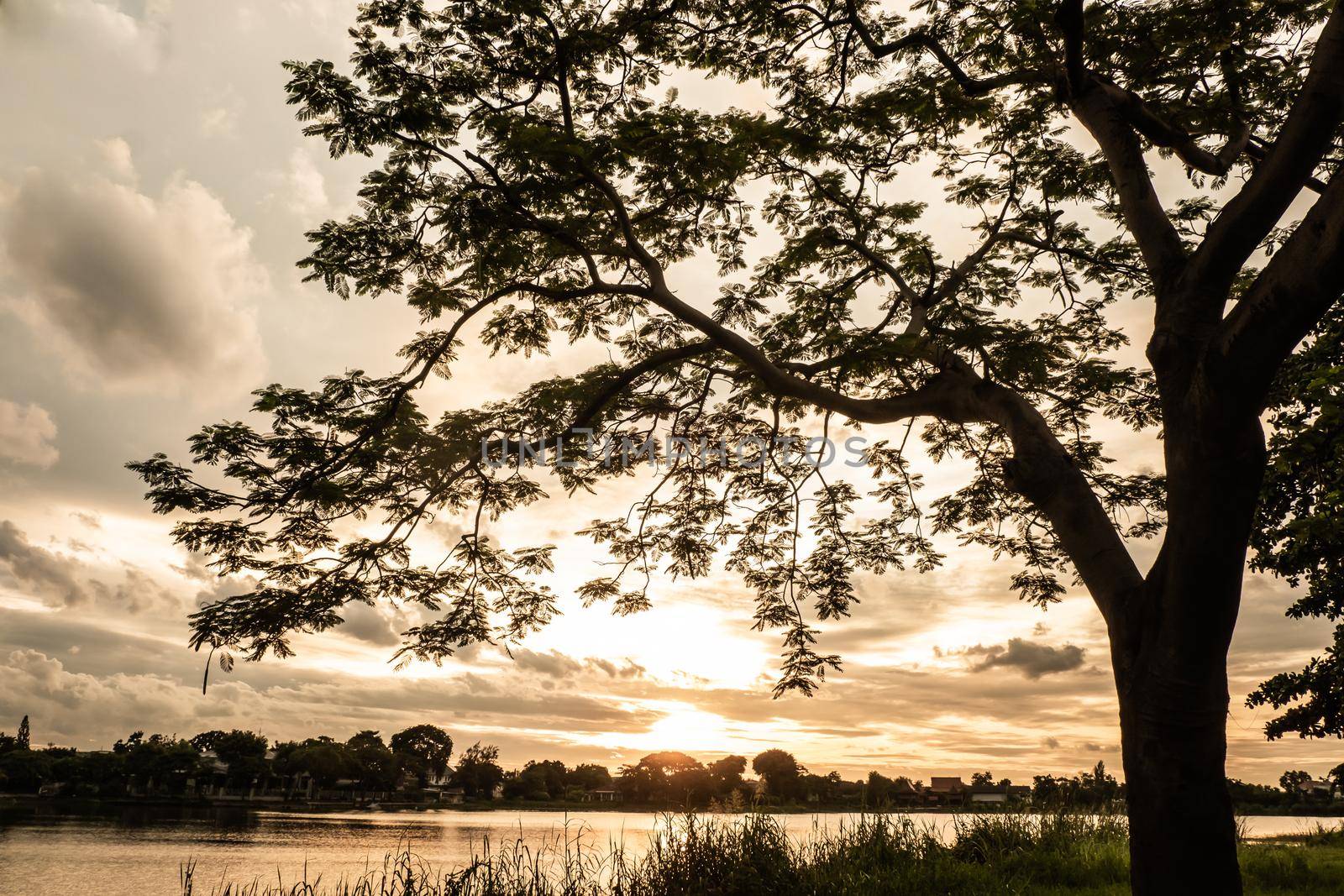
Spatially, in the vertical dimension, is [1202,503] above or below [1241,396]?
below

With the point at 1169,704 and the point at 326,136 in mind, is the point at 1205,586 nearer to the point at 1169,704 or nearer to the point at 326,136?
the point at 1169,704

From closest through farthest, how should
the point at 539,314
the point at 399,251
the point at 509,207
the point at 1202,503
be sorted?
the point at 1202,503, the point at 509,207, the point at 399,251, the point at 539,314

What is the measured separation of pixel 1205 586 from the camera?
4.73 meters

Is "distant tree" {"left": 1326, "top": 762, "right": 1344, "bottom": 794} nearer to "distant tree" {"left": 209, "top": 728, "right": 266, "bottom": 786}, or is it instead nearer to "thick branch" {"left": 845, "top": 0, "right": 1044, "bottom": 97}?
"thick branch" {"left": 845, "top": 0, "right": 1044, "bottom": 97}

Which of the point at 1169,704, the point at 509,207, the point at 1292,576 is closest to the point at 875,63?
the point at 509,207

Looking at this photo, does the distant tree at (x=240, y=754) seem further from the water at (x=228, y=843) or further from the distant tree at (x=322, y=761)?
the water at (x=228, y=843)

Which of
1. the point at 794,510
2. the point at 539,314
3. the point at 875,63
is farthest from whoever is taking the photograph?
the point at 794,510

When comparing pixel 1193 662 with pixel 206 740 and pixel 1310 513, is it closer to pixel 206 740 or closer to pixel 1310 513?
pixel 1310 513

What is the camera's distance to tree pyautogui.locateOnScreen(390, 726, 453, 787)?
86562 millimetres

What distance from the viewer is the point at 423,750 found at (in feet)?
290

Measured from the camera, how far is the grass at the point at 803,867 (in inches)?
322

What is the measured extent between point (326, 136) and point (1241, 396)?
7626 mm

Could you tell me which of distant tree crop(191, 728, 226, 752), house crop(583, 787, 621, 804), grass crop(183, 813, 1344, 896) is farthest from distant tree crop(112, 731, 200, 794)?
grass crop(183, 813, 1344, 896)

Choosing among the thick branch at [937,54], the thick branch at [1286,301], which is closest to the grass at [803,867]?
the thick branch at [1286,301]
